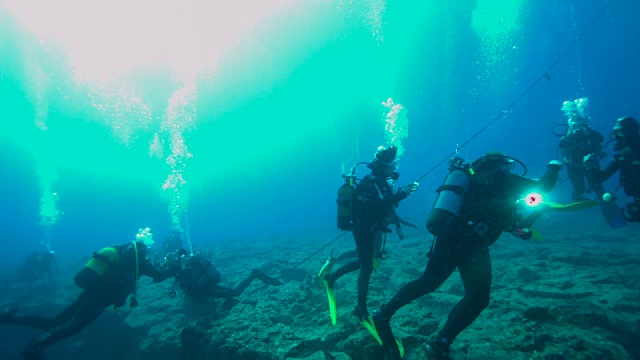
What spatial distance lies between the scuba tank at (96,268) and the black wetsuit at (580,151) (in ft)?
36.5

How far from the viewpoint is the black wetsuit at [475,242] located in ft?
9.10

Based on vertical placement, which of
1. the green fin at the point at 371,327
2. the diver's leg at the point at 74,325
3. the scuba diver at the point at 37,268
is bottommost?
the green fin at the point at 371,327

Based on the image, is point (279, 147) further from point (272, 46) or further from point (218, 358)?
point (218, 358)

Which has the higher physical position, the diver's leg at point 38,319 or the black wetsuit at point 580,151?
the diver's leg at point 38,319

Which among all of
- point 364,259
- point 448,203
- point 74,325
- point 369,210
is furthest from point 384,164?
point 74,325

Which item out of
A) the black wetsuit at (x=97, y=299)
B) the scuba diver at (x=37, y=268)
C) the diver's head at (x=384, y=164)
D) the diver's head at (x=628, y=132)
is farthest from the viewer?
the scuba diver at (x=37, y=268)

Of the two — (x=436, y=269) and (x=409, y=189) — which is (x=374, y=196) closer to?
(x=409, y=189)

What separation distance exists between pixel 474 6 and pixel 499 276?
36.6 meters

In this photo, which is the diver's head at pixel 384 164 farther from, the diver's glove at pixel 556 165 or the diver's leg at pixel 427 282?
the diver's glove at pixel 556 165

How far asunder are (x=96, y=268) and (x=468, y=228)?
6.43 meters

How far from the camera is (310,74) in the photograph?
43406mm

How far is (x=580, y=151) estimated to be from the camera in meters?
8.02

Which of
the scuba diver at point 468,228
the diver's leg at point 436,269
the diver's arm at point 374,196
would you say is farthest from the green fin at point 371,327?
the diver's arm at point 374,196

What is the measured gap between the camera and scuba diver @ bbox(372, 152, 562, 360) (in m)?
2.78
